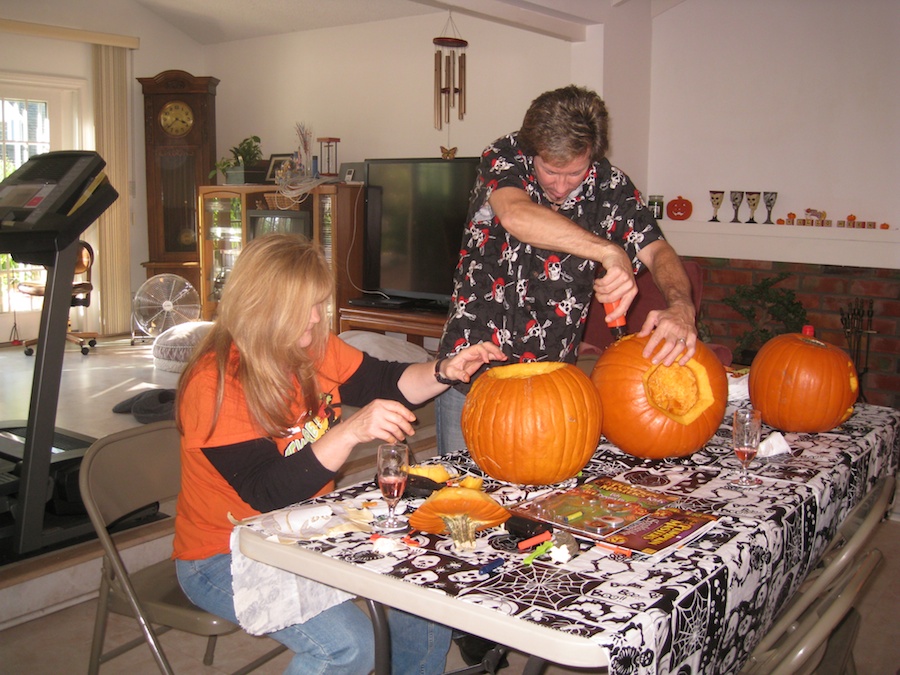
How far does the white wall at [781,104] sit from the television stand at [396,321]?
4.96 ft

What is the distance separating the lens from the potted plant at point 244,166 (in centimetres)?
676

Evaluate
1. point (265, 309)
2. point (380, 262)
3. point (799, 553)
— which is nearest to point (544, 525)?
point (799, 553)

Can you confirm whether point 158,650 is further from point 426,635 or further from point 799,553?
point 799,553

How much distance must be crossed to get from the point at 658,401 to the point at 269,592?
0.88 metres

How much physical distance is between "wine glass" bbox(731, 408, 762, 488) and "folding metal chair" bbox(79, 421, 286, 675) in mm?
1051

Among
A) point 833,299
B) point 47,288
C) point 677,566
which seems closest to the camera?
point 677,566

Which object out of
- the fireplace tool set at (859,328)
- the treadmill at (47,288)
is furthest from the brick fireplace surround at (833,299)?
the treadmill at (47,288)

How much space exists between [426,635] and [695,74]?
393 cm

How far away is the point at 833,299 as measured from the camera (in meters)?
4.44

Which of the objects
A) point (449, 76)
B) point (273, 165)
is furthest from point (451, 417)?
point (273, 165)

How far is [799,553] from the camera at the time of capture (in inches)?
60.0

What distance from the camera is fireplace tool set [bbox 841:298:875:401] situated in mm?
4309

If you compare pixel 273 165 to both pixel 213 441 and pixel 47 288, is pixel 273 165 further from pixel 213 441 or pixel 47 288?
pixel 213 441

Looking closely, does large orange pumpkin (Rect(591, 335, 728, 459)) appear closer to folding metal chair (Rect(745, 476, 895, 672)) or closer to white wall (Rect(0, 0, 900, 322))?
folding metal chair (Rect(745, 476, 895, 672))
